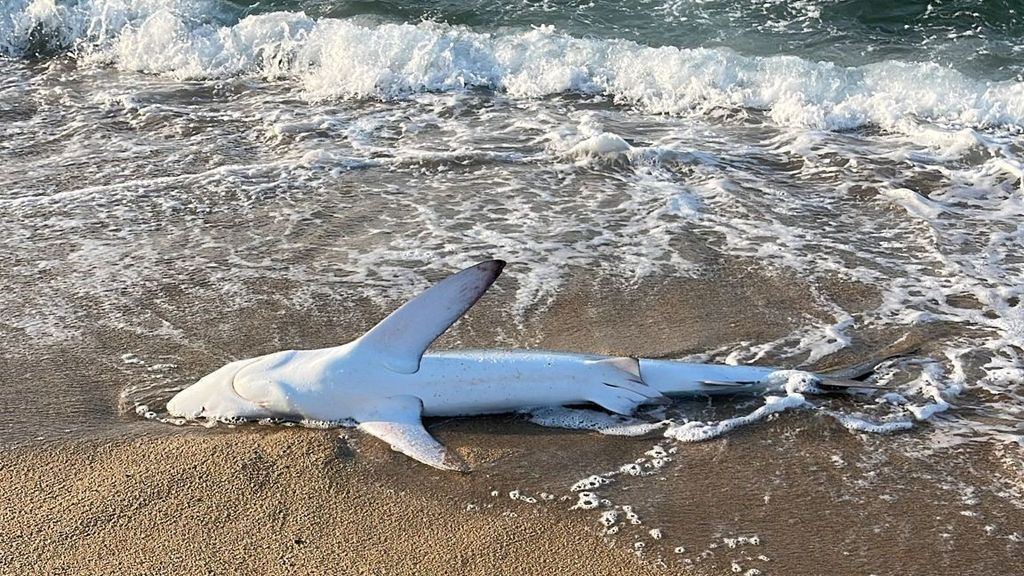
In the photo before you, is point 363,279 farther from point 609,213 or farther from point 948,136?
point 948,136

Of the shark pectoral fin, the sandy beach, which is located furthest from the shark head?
the shark pectoral fin

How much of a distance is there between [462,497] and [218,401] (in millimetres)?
1236

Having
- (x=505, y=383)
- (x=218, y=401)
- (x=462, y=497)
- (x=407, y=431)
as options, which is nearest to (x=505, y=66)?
(x=505, y=383)

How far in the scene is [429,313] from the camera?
14.6 ft

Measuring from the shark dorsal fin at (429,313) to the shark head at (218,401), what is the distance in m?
0.62

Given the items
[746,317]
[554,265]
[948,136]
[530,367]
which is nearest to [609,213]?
[554,265]

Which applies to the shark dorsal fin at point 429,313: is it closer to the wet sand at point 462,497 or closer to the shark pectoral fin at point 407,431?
the shark pectoral fin at point 407,431

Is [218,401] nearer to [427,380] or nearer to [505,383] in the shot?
[427,380]

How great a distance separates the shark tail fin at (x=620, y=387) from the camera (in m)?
4.57

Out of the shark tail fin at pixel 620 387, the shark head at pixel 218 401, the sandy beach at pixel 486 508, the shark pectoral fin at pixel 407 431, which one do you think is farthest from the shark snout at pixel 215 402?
the shark tail fin at pixel 620 387

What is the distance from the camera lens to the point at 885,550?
3787 millimetres

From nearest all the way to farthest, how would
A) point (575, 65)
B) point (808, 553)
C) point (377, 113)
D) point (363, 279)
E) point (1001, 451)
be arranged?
point (808, 553), point (1001, 451), point (363, 279), point (377, 113), point (575, 65)

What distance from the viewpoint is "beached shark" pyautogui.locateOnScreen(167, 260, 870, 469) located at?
446 cm

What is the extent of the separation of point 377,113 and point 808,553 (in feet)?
A: 21.7
